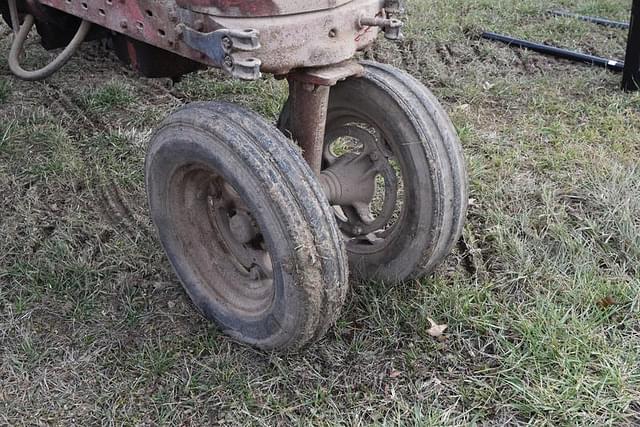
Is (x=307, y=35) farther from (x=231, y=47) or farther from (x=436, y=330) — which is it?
(x=436, y=330)

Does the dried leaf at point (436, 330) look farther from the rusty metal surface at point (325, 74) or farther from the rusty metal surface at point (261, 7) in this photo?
the rusty metal surface at point (261, 7)

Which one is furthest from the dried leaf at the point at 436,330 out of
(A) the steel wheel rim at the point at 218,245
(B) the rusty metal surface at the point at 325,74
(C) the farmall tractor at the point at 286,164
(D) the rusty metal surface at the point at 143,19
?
(D) the rusty metal surface at the point at 143,19

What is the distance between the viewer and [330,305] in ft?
7.14

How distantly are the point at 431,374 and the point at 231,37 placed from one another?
129 centimetres

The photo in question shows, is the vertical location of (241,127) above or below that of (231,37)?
below

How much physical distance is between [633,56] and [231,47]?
9.88 feet

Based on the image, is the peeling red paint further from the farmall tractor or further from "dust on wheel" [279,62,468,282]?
"dust on wheel" [279,62,468,282]

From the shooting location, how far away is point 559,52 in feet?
15.4

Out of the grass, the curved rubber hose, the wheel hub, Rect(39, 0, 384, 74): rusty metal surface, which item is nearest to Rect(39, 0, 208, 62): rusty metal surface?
Rect(39, 0, 384, 74): rusty metal surface

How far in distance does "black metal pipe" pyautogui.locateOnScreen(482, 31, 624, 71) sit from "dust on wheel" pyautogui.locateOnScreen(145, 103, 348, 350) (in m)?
3.05

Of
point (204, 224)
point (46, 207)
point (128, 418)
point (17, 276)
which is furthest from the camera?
point (46, 207)

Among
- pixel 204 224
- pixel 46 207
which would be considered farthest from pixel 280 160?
pixel 46 207

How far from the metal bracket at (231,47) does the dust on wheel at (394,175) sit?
565mm

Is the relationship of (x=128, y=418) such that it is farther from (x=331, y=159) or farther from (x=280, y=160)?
(x=331, y=159)
